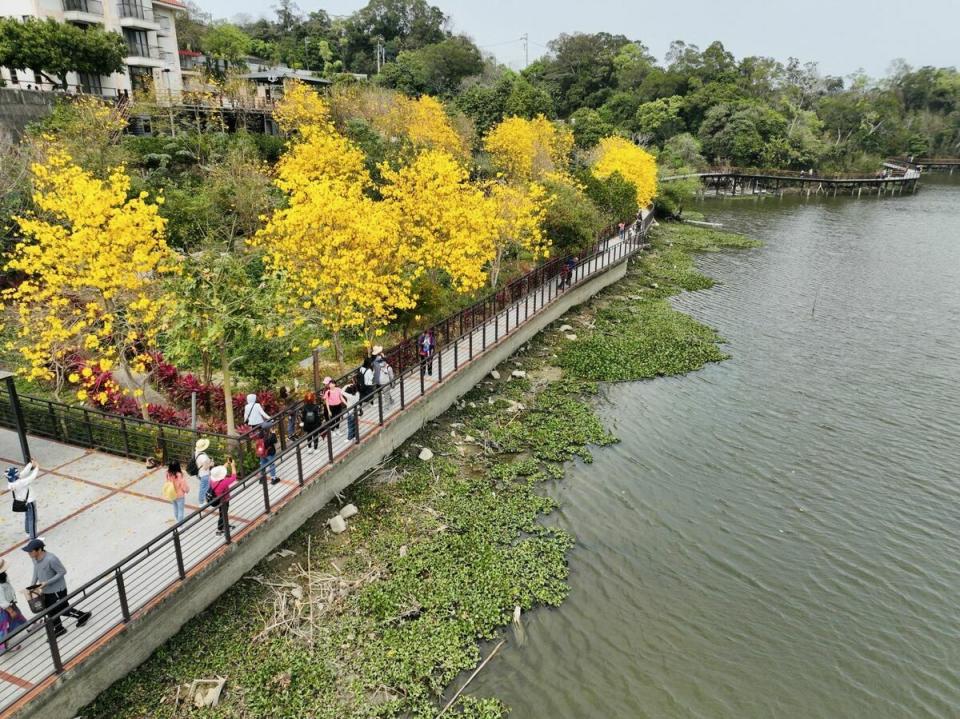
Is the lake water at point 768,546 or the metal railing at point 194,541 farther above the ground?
the metal railing at point 194,541

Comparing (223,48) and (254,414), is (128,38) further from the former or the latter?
(254,414)

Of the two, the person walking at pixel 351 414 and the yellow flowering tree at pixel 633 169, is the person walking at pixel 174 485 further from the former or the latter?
the yellow flowering tree at pixel 633 169

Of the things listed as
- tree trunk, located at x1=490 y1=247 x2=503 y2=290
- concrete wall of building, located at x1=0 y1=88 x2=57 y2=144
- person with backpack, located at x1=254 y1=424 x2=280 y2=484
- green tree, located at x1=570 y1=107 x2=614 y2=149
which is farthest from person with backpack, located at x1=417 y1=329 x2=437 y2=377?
green tree, located at x1=570 y1=107 x2=614 y2=149

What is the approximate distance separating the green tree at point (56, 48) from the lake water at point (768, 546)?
37720 mm

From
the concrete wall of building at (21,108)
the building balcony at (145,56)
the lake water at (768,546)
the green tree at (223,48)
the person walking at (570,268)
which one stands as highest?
the green tree at (223,48)

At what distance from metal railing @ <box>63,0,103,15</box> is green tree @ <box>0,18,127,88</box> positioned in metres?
5.52

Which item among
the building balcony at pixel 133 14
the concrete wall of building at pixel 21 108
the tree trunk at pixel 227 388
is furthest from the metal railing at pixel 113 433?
the building balcony at pixel 133 14

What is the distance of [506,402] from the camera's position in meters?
20.6

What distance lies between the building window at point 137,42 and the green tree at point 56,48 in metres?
6.99

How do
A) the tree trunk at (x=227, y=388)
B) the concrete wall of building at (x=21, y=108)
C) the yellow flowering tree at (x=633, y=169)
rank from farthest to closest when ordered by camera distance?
the yellow flowering tree at (x=633, y=169), the concrete wall of building at (x=21, y=108), the tree trunk at (x=227, y=388)

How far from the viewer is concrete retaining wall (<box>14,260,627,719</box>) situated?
8.65m

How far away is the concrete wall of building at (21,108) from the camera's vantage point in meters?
29.7

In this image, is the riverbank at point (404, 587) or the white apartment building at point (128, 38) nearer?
the riverbank at point (404, 587)

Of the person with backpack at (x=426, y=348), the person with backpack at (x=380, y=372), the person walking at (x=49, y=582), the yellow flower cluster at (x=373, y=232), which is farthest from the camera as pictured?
the person with backpack at (x=426, y=348)
